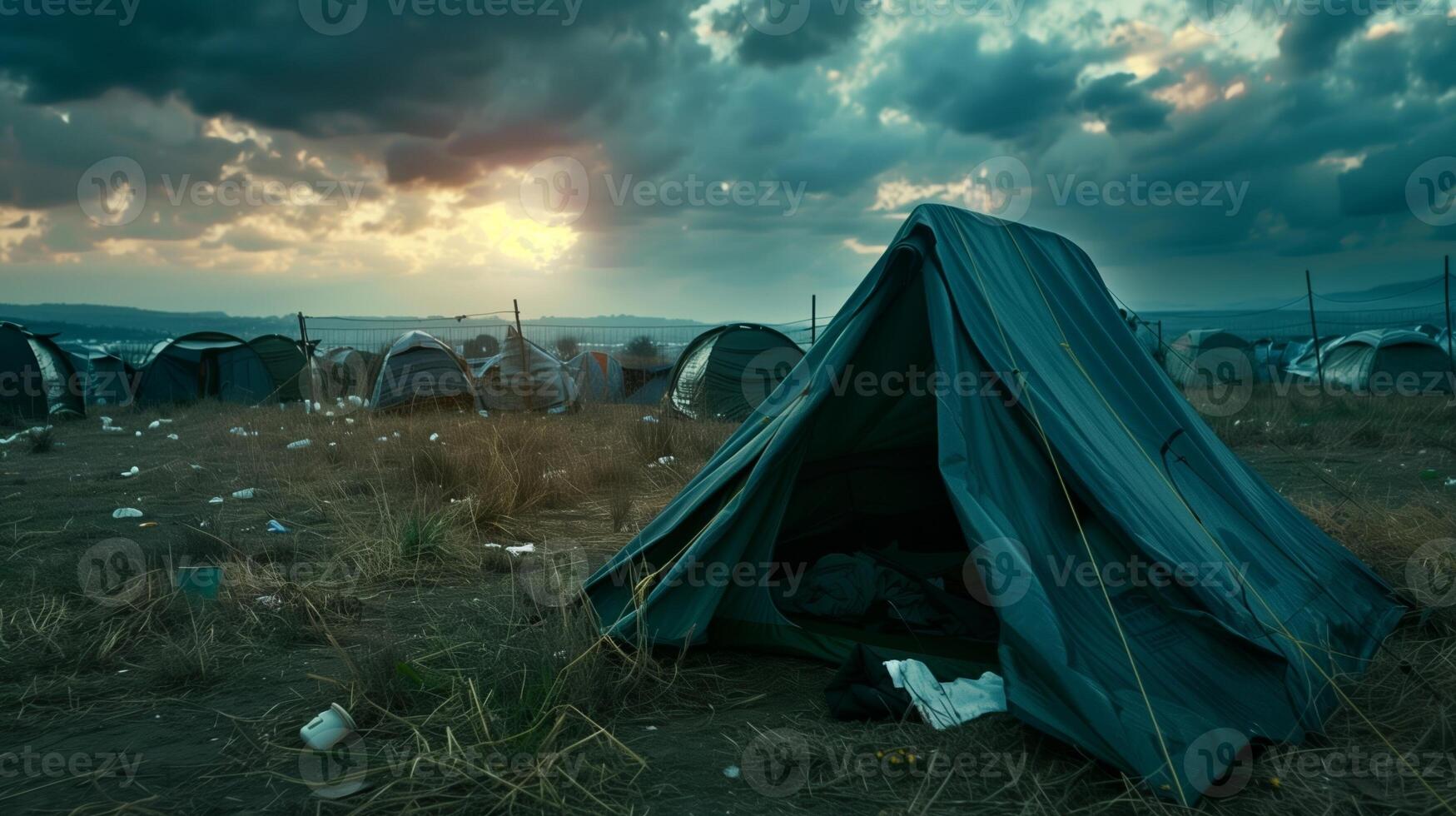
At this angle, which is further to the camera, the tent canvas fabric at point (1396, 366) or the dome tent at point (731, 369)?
the tent canvas fabric at point (1396, 366)

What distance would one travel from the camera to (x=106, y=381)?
2052 centimetres

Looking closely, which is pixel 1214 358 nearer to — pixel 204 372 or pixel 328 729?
pixel 204 372

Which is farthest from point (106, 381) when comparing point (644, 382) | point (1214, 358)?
point (1214, 358)

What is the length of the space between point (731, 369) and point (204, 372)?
12.5m

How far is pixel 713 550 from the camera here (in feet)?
12.6

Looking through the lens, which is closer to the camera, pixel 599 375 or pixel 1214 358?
pixel 599 375

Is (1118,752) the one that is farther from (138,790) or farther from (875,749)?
(138,790)

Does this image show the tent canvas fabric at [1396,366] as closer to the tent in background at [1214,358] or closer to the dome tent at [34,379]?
the tent in background at [1214,358]

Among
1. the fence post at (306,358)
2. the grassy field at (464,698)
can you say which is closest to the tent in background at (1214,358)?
the grassy field at (464,698)

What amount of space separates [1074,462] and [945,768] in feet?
4.09

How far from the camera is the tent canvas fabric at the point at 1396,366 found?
18.6 m

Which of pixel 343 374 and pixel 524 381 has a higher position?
pixel 524 381

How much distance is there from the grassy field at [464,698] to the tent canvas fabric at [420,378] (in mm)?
8501

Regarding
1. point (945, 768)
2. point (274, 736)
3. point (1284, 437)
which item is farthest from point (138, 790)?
point (1284, 437)
